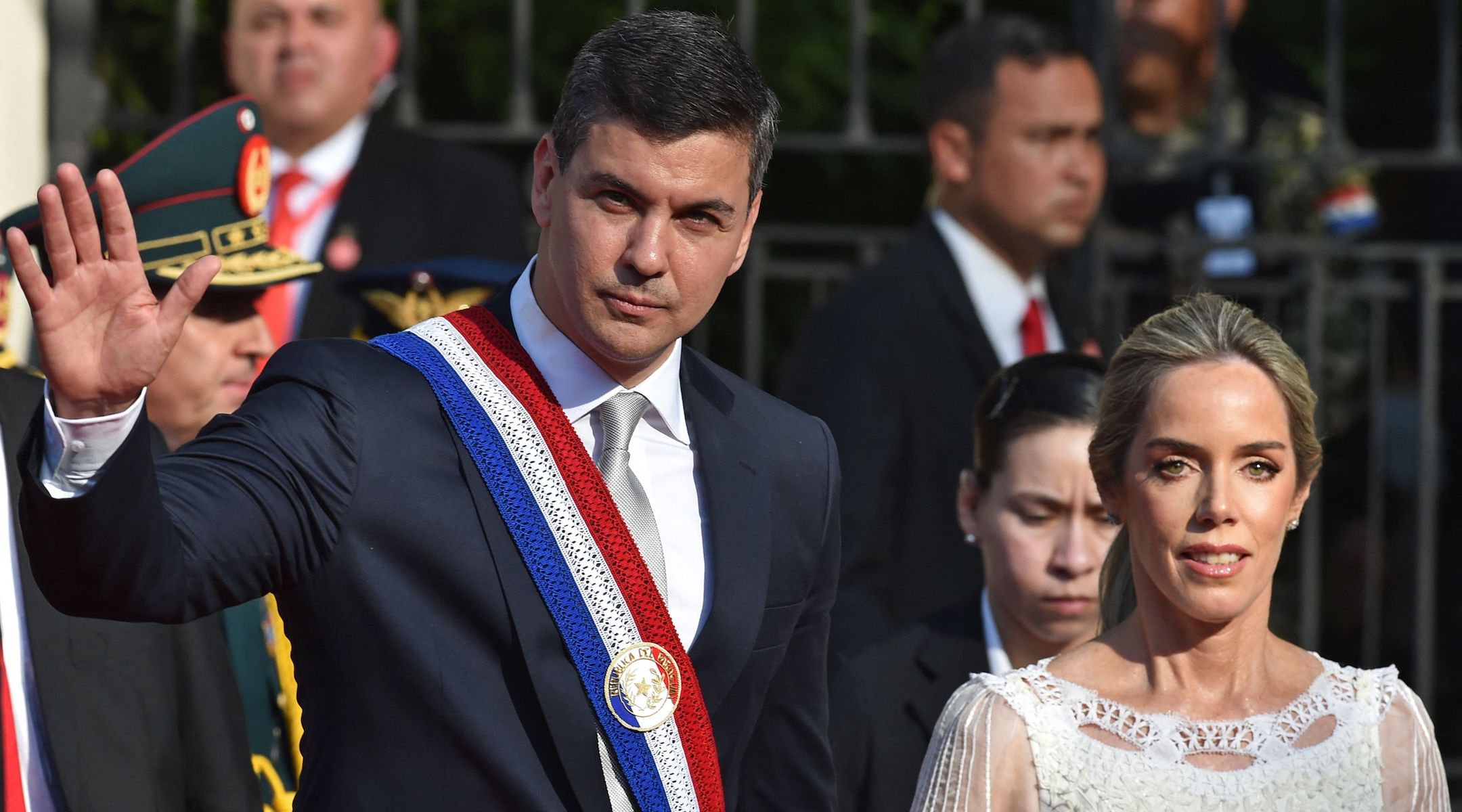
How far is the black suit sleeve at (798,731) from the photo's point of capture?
109 inches

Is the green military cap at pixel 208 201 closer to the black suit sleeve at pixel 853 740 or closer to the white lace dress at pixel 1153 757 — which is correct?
the black suit sleeve at pixel 853 740

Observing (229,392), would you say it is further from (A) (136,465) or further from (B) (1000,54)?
(B) (1000,54)

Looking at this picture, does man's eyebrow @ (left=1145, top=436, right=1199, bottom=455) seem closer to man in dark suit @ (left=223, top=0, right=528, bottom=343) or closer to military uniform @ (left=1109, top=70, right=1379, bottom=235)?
man in dark suit @ (left=223, top=0, right=528, bottom=343)

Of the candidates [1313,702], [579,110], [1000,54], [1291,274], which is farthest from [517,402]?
[1291,274]

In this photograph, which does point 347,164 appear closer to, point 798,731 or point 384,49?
point 384,49

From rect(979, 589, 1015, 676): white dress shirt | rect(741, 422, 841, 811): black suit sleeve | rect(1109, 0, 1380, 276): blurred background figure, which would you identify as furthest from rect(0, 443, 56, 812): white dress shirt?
rect(1109, 0, 1380, 276): blurred background figure

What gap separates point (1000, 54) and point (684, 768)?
3019mm

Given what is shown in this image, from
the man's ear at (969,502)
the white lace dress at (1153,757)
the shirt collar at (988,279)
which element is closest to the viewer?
the white lace dress at (1153,757)

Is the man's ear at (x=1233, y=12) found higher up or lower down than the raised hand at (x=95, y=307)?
higher up

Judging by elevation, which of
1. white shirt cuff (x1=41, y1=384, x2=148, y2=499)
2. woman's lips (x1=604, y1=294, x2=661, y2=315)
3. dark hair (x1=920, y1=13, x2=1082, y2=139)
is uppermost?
dark hair (x1=920, y1=13, x2=1082, y2=139)

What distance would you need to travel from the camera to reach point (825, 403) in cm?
460

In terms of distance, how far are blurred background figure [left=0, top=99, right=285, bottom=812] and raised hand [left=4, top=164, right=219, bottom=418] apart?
4.09 ft

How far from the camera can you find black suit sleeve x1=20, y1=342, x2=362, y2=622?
199cm

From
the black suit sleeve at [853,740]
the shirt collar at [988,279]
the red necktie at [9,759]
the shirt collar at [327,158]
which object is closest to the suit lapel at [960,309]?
the shirt collar at [988,279]
